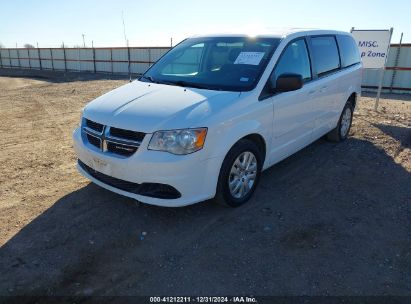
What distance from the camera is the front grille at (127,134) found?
3561 mm

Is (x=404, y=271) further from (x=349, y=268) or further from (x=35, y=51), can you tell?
(x=35, y=51)

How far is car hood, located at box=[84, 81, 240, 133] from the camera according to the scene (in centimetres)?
354

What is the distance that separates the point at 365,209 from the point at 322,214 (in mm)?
567

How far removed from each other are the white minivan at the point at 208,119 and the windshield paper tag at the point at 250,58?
1 cm

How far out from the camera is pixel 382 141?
6.95 m

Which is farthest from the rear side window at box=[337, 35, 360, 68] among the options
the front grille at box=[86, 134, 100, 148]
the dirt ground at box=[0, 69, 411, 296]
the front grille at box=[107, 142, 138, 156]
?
the front grille at box=[86, 134, 100, 148]

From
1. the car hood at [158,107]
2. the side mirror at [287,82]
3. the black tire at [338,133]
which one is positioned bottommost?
the black tire at [338,133]

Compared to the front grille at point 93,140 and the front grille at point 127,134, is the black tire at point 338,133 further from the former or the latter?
the front grille at point 93,140

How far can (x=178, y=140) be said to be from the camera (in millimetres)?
3484

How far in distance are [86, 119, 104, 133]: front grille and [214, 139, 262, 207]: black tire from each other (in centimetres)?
135

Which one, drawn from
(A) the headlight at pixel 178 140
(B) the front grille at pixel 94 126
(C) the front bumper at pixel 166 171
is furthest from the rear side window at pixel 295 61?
(B) the front grille at pixel 94 126

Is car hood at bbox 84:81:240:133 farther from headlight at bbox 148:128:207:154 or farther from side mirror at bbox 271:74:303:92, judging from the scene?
side mirror at bbox 271:74:303:92

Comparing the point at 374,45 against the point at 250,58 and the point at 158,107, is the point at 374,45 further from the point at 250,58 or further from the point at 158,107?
the point at 158,107

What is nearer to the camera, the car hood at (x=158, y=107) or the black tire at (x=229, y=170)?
the car hood at (x=158, y=107)
